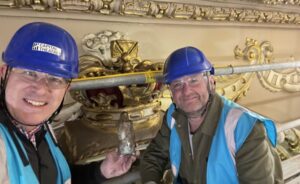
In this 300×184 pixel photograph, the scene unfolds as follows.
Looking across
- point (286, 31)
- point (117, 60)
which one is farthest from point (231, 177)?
point (286, 31)

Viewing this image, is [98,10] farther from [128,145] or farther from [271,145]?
[271,145]

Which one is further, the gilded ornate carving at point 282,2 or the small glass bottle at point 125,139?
the gilded ornate carving at point 282,2

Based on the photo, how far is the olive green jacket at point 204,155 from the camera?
2.39 feet

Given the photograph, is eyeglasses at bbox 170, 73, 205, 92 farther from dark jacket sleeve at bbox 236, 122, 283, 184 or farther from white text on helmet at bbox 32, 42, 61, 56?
white text on helmet at bbox 32, 42, 61, 56

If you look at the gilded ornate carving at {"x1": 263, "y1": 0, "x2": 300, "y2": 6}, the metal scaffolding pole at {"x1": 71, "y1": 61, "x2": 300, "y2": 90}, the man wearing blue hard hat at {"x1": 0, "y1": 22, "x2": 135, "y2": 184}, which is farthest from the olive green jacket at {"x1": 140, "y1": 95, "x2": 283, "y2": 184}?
the gilded ornate carving at {"x1": 263, "y1": 0, "x2": 300, "y2": 6}

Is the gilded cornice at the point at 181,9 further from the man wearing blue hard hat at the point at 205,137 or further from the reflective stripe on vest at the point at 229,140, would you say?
the reflective stripe on vest at the point at 229,140

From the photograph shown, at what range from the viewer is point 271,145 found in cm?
81

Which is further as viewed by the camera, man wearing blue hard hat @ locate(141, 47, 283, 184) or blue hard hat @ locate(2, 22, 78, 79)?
man wearing blue hard hat @ locate(141, 47, 283, 184)

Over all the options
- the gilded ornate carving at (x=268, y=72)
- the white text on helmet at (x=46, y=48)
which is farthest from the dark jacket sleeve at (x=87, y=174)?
the gilded ornate carving at (x=268, y=72)

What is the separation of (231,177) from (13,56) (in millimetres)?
567

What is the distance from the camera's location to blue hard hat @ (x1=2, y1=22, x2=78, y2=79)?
528mm

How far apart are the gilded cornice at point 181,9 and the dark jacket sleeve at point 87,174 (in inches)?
18.1

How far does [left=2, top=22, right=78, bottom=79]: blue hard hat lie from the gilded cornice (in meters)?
0.34

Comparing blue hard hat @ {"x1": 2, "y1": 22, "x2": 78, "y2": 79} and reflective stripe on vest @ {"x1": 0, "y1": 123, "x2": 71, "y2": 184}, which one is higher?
blue hard hat @ {"x1": 2, "y1": 22, "x2": 78, "y2": 79}
